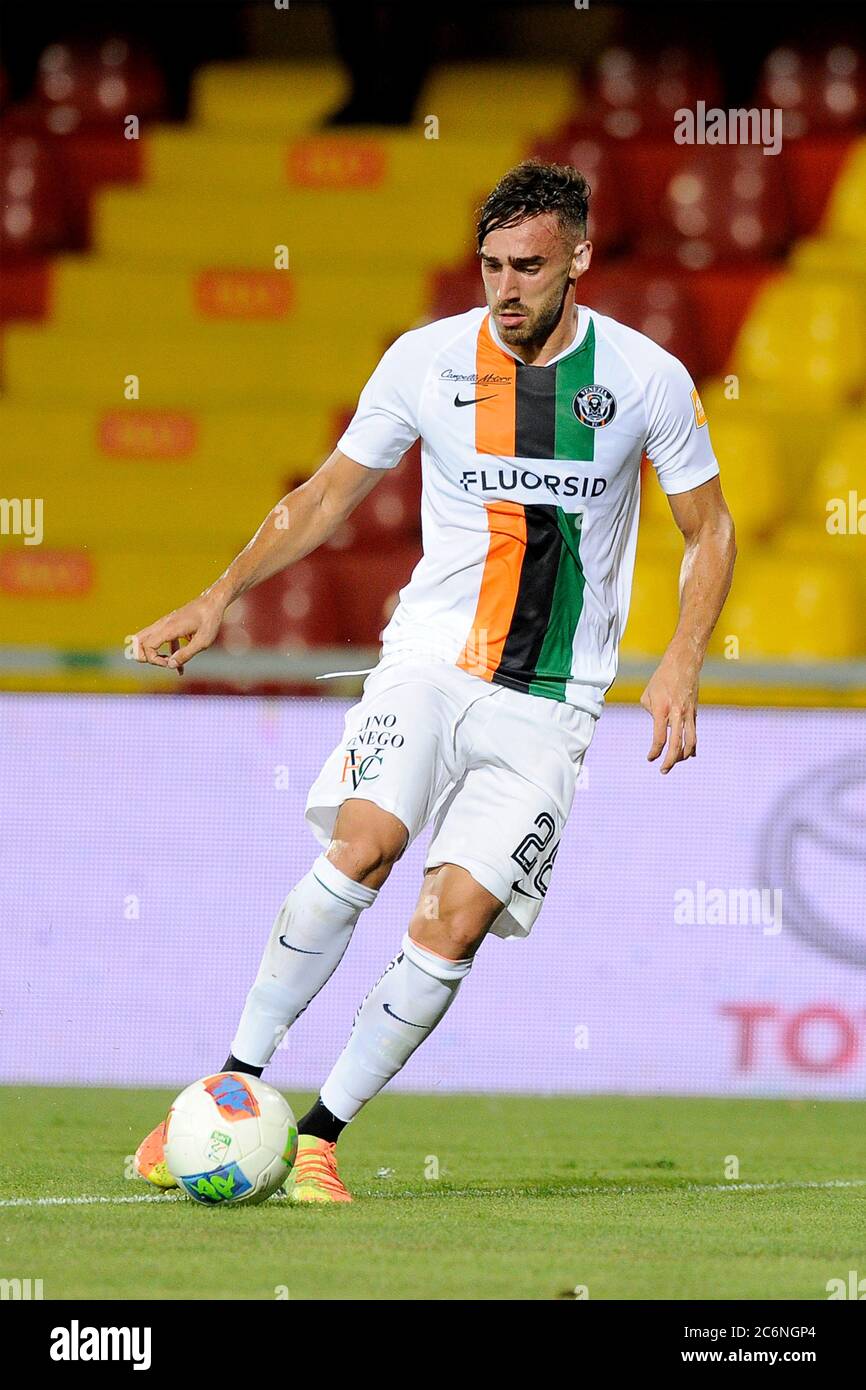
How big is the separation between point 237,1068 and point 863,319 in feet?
23.8

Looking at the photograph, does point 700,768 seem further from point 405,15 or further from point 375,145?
point 405,15

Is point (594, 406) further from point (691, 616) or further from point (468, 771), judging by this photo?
point (468, 771)

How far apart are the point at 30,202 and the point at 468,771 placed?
26.1 feet

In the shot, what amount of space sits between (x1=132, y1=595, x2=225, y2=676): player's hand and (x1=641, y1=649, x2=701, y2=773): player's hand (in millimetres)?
917

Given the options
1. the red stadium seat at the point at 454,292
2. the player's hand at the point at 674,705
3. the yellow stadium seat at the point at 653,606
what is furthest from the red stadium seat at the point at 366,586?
the player's hand at the point at 674,705

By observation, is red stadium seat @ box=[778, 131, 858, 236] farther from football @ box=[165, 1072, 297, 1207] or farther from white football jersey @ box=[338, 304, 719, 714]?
football @ box=[165, 1072, 297, 1207]

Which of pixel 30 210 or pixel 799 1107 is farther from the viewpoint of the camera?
pixel 30 210

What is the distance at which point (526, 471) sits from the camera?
4555 mm

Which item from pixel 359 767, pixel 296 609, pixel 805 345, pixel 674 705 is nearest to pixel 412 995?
pixel 359 767

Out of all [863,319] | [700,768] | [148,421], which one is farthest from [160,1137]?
[863,319]

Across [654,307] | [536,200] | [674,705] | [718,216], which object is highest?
[718,216]

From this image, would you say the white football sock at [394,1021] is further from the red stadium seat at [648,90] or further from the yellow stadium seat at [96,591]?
the red stadium seat at [648,90]

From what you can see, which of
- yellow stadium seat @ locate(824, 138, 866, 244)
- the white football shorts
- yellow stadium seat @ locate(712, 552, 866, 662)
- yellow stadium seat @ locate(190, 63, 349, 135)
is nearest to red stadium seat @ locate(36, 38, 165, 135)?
yellow stadium seat @ locate(190, 63, 349, 135)

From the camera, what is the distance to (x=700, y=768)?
6832 millimetres
